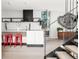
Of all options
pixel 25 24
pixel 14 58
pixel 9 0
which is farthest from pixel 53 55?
pixel 25 24

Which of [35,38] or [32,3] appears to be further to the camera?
[32,3]

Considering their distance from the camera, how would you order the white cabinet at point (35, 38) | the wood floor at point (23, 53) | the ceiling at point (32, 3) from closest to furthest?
the wood floor at point (23, 53), the white cabinet at point (35, 38), the ceiling at point (32, 3)

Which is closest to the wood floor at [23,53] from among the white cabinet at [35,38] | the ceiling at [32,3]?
the white cabinet at [35,38]

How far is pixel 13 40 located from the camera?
350 inches

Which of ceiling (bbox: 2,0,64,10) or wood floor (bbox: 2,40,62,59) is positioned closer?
wood floor (bbox: 2,40,62,59)

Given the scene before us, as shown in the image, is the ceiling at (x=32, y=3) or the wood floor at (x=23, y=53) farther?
the ceiling at (x=32, y=3)

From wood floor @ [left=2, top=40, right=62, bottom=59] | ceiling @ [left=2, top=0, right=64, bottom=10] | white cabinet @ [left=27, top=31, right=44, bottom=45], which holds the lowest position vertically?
wood floor @ [left=2, top=40, right=62, bottom=59]

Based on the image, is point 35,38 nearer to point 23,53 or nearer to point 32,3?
point 32,3

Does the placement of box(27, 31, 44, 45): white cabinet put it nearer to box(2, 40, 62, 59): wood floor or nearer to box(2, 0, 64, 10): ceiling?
box(2, 0, 64, 10): ceiling

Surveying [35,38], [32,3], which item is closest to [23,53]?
[35,38]

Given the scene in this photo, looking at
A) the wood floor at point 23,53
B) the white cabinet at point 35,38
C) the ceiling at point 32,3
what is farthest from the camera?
the ceiling at point 32,3

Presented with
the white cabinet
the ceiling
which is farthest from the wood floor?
the ceiling

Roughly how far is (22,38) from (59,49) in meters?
5.04

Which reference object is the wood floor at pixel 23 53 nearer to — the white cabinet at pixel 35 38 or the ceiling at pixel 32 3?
the white cabinet at pixel 35 38
